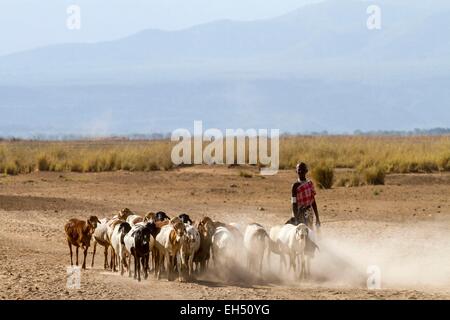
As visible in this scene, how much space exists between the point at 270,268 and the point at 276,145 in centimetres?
3985

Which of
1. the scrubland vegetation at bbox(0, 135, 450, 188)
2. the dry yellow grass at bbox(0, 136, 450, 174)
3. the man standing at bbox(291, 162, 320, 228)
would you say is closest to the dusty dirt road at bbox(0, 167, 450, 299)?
the man standing at bbox(291, 162, 320, 228)

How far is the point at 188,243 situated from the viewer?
702 inches

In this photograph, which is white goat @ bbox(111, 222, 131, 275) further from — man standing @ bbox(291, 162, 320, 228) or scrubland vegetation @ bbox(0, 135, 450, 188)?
scrubland vegetation @ bbox(0, 135, 450, 188)

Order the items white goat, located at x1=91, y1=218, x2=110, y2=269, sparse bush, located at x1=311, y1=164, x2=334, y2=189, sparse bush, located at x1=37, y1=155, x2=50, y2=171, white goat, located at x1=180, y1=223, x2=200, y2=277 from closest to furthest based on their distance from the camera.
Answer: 1. white goat, located at x1=180, y1=223, x2=200, y2=277
2. white goat, located at x1=91, y1=218, x2=110, y2=269
3. sparse bush, located at x1=311, y1=164, x2=334, y2=189
4. sparse bush, located at x1=37, y1=155, x2=50, y2=171

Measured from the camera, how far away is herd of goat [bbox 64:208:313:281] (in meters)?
17.9

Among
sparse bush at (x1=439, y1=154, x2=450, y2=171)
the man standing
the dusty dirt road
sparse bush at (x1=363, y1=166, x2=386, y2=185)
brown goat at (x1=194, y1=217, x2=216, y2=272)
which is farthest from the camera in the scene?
sparse bush at (x1=439, y1=154, x2=450, y2=171)

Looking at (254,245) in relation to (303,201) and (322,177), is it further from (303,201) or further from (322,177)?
(322,177)

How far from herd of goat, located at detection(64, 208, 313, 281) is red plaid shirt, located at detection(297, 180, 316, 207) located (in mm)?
397

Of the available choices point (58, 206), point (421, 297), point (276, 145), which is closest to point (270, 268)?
point (421, 297)

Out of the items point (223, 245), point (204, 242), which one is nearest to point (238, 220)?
point (204, 242)
